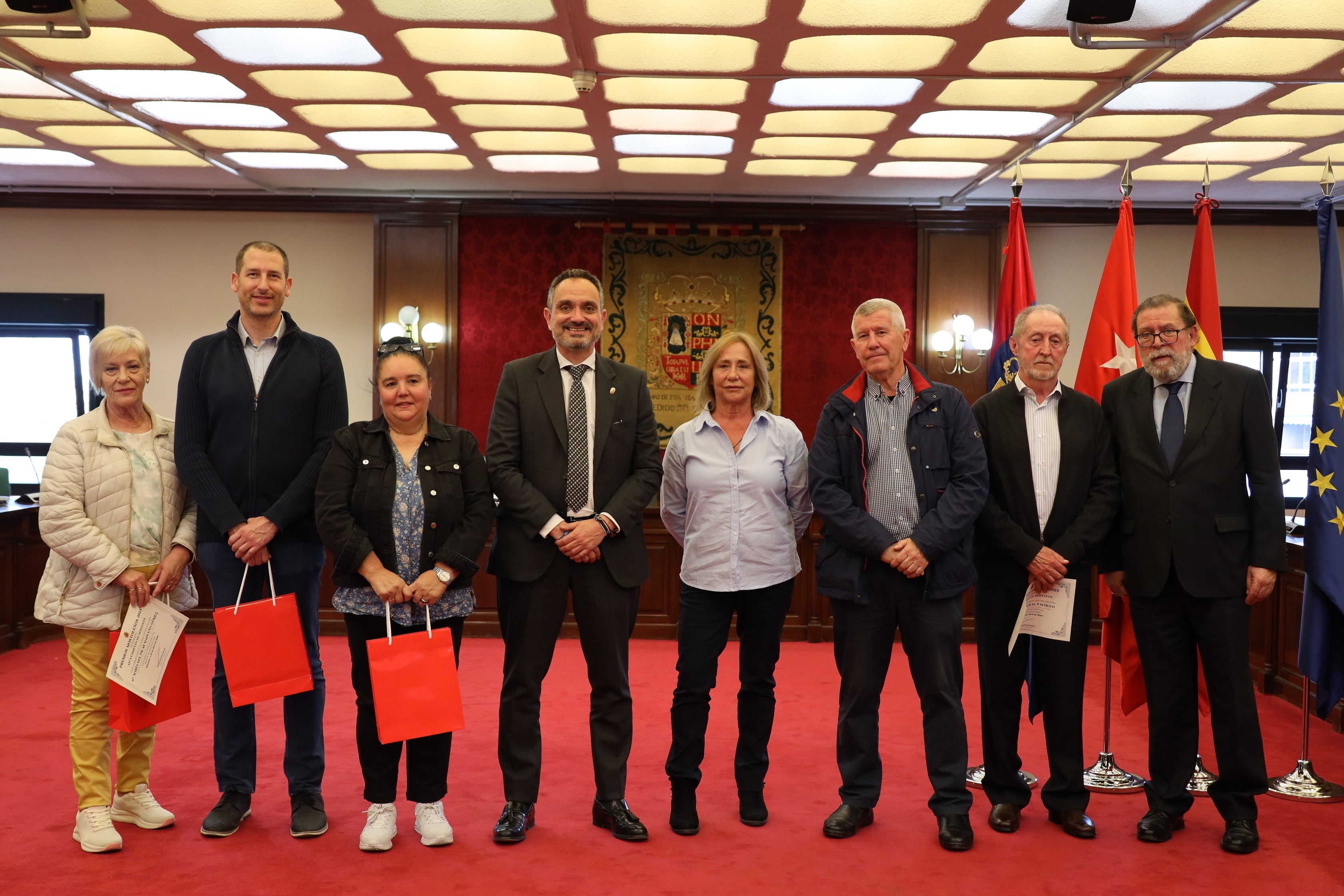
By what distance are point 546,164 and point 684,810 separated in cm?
454

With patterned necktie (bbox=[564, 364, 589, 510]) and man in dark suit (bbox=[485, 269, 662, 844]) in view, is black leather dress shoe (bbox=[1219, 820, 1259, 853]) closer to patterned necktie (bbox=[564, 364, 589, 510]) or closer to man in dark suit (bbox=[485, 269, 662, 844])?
man in dark suit (bbox=[485, 269, 662, 844])

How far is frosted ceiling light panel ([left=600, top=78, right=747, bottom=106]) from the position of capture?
186 inches

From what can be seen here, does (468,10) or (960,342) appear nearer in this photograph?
(468,10)

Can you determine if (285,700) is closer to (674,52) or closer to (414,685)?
(414,685)

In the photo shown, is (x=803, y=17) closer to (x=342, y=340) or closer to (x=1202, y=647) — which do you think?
(x=1202, y=647)

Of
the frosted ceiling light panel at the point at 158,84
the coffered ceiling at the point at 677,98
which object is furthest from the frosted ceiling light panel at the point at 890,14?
the frosted ceiling light panel at the point at 158,84

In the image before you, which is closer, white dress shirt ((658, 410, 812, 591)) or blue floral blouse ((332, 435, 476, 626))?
blue floral blouse ((332, 435, 476, 626))

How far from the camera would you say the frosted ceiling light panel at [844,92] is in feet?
15.4

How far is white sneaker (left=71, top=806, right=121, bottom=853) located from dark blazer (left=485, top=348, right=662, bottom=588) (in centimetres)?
138

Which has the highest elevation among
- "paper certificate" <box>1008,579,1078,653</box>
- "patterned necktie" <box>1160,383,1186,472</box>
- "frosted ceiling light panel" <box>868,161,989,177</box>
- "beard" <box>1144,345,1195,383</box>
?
"frosted ceiling light panel" <box>868,161,989,177</box>

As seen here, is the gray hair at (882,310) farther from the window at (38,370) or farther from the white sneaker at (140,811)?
the window at (38,370)

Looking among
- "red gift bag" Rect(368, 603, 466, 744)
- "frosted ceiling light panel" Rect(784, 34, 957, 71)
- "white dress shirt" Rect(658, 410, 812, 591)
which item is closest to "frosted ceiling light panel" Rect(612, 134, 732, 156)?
"frosted ceiling light panel" Rect(784, 34, 957, 71)

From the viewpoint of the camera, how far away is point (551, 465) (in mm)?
3064

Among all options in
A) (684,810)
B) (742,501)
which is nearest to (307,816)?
(684,810)
